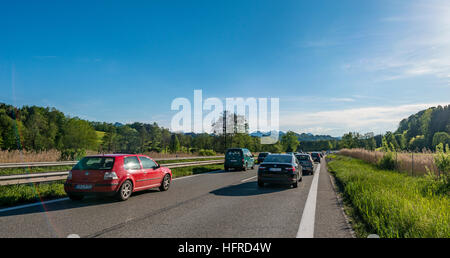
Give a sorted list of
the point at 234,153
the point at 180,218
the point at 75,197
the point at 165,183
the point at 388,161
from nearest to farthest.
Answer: the point at 180,218 → the point at 75,197 → the point at 165,183 → the point at 388,161 → the point at 234,153

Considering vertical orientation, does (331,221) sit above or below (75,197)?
below

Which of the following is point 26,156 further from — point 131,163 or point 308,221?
point 308,221

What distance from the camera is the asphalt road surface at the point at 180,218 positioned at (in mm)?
4977

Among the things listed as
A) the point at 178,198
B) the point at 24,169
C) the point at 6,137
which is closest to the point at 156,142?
the point at 6,137

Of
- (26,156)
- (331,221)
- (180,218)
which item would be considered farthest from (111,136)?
(331,221)

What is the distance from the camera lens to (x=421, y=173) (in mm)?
15789

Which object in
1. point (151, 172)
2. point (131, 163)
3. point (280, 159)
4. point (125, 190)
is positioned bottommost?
point (125, 190)

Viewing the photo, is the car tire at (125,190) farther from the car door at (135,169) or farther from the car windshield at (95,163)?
the car windshield at (95,163)

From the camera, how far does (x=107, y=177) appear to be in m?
7.97

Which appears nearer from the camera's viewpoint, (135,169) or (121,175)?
(121,175)

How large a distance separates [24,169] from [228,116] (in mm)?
58578

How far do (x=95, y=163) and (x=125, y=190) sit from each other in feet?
4.03
